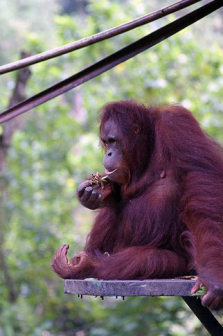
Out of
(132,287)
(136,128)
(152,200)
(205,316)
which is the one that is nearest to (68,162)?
(136,128)

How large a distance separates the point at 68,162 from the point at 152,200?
4.44m

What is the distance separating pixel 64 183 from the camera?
6.96 meters

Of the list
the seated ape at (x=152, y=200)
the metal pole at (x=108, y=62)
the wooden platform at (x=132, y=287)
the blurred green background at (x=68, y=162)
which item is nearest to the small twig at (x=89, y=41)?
the metal pole at (x=108, y=62)

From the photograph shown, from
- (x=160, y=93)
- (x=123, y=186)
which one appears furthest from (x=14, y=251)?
(x=123, y=186)

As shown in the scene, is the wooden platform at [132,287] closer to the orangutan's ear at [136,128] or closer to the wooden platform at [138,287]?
the wooden platform at [138,287]

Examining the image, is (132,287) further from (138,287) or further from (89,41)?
(89,41)

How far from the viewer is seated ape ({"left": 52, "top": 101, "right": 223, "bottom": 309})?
2.20m

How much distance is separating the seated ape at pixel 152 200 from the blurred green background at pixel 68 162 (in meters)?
3.05

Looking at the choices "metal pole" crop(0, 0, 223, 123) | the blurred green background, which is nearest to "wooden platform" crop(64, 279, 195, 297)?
"metal pole" crop(0, 0, 223, 123)

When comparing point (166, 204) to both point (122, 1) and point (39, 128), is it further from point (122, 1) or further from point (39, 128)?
point (122, 1)

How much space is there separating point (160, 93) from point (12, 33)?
10915 mm

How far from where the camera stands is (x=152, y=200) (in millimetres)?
2430

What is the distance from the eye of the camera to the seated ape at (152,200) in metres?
2.20

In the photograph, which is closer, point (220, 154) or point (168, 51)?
point (220, 154)
